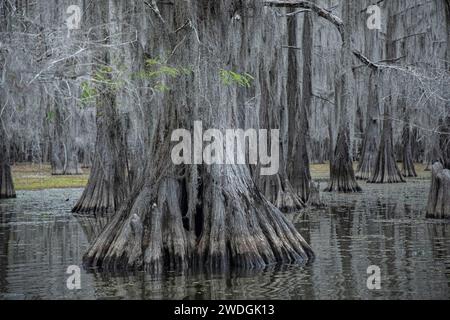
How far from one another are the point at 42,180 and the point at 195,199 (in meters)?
23.3

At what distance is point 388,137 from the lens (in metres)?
30.0

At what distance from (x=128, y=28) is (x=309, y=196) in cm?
916

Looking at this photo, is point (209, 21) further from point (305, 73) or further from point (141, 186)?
point (305, 73)

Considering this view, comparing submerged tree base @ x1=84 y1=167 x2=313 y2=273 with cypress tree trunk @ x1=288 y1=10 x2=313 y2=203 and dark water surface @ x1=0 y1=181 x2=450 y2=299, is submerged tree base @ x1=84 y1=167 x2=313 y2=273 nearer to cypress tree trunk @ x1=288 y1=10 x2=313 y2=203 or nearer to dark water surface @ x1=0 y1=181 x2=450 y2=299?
dark water surface @ x1=0 y1=181 x2=450 y2=299

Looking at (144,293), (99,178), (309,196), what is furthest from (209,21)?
(309,196)

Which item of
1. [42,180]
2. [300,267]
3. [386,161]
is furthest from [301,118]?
[42,180]

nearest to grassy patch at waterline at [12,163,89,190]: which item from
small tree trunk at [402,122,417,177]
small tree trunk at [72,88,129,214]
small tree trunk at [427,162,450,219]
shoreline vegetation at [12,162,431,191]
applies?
shoreline vegetation at [12,162,431,191]

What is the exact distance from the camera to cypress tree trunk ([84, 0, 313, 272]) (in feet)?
37.1

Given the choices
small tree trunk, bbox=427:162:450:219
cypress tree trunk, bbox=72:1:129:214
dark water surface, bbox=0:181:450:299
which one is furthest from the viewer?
cypress tree trunk, bbox=72:1:129:214

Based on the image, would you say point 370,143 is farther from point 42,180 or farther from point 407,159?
point 42,180

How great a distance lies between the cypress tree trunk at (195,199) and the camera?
11305 millimetres

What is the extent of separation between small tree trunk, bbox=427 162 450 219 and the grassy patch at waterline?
16.5 metres

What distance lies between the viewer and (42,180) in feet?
112

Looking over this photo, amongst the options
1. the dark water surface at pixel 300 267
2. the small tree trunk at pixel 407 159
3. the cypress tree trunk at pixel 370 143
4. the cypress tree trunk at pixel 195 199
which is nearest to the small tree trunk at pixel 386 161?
the cypress tree trunk at pixel 370 143
